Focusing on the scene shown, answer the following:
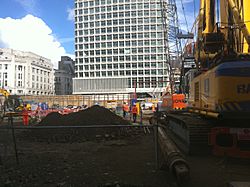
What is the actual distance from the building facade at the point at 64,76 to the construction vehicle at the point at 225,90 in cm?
15659

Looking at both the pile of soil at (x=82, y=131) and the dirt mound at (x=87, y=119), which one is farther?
the dirt mound at (x=87, y=119)

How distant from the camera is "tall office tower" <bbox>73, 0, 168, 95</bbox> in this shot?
121m

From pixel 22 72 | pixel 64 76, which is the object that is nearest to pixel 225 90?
pixel 22 72

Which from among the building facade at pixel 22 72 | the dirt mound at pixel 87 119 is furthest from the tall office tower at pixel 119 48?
the dirt mound at pixel 87 119

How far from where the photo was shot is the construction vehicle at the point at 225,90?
735 cm

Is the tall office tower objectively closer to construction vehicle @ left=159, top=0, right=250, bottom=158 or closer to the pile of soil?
the pile of soil

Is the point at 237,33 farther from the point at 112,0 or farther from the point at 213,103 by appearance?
the point at 112,0

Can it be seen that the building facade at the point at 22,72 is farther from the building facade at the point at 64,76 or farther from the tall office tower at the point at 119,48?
the tall office tower at the point at 119,48

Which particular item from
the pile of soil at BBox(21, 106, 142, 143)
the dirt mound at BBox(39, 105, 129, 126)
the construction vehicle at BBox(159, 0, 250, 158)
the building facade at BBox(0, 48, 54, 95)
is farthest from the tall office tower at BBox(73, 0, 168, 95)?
the construction vehicle at BBox(159, 0, 250, 158)

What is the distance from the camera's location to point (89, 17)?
5064 inches

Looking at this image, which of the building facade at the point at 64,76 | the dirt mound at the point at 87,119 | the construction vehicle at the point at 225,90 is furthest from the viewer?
the building facade at the point at 64,76

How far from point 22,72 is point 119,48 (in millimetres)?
45520

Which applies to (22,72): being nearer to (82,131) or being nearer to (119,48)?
(119,48)

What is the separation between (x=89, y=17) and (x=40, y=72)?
3898cm
